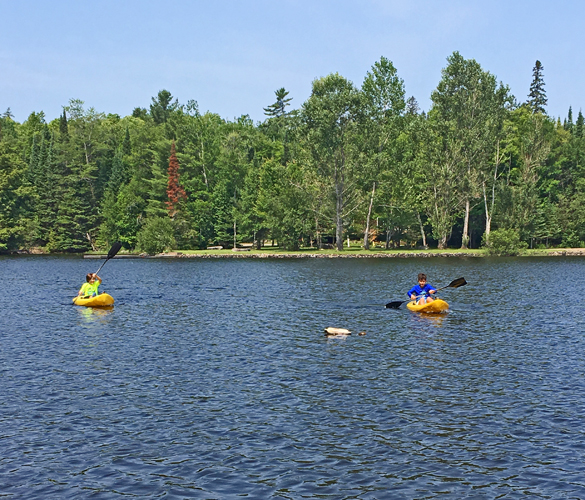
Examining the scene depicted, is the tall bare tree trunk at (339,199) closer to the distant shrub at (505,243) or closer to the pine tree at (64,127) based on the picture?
the distant shrub at (505,243)

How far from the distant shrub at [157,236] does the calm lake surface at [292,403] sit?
66.4m

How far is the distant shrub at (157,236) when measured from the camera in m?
106

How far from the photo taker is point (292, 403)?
1862 cm

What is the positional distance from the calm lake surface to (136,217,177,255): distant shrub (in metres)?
66.4

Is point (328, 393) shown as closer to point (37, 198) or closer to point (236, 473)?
point (236, 473)

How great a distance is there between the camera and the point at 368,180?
9694 centimetres

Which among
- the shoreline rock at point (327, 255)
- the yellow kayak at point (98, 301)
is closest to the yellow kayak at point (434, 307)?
the yellow kayak at point (98, 301)

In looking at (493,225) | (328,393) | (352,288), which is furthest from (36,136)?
(328,393)

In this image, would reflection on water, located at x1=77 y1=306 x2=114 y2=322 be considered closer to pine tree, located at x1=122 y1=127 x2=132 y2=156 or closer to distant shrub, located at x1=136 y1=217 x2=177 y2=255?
distant shrub, located at x1=136 y1=217 x2=177 y2=255

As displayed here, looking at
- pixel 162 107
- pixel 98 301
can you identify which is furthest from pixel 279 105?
pixel 98 301

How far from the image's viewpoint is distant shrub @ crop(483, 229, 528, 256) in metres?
93.2

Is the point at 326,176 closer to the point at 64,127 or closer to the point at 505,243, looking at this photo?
the point at 505,243

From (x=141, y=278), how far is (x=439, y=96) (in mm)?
53720

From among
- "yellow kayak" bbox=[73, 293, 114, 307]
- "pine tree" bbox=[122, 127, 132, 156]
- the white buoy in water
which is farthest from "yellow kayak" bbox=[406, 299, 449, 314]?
"pine tree" bbox=[122, 127, 132, 156]
